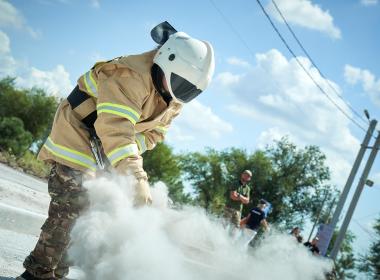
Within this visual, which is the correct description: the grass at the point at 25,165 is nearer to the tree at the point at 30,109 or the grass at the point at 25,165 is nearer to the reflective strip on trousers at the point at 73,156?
the reflective strip on trousers at the point at 73,156

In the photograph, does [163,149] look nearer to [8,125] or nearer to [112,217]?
[8,125]

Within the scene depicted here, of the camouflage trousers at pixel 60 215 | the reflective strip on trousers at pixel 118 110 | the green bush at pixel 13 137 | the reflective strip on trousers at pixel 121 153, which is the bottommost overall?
the green bush at pixel 13 137

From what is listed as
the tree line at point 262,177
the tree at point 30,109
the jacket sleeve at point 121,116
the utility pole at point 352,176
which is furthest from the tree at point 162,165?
the jacket sleeve at point 121,116

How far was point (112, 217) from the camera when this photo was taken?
2.74 meters

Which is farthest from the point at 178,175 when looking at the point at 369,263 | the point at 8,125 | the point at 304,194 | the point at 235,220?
the point at 235,220

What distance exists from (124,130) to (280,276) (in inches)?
195

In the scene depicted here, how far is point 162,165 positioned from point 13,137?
28534mm

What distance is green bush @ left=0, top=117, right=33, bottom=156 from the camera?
17.8m

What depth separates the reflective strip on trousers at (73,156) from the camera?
3.02m

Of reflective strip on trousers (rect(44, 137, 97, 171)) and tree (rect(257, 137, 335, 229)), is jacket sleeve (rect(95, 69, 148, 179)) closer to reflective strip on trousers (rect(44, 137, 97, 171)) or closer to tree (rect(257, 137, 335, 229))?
reflective strip on trousers (rect(44, 137, 97, 171))

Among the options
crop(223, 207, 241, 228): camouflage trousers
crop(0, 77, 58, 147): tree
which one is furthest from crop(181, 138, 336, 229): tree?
crop(223, 207, 241, 228): camouflage trousers

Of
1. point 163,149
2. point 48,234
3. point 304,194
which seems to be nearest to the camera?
point 48,234

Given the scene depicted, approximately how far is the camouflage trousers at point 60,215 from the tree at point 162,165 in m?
41.7

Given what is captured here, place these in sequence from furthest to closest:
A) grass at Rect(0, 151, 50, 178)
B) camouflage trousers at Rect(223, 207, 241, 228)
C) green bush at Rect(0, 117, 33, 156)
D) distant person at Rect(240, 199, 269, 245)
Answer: green bush at Rect(0, 117, 33, 156), grass at Rect(0, 151, 50, 178), distant person at Rect(240, 199, 269, 245), camouflage trousers at Rect(223, 207, 241, 228)
